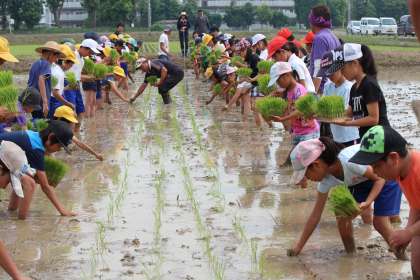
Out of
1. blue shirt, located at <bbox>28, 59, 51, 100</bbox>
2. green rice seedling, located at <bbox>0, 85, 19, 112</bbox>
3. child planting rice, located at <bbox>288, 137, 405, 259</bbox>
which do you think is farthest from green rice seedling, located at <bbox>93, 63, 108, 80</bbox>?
child planting rice, located at <bbox>288, 137, 405, 259</bbox>

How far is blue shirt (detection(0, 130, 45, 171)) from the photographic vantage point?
6.45m

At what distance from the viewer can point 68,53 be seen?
10.1 m

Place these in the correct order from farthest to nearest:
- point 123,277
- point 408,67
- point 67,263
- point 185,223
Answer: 1. point 408,67
2. point 185,223
3. point 67,263
4. point 123,277

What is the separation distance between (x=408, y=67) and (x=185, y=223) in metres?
20.8

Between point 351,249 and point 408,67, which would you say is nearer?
point 351,249

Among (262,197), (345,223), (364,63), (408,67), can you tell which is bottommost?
(408,67)

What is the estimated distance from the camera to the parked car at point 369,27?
156ft

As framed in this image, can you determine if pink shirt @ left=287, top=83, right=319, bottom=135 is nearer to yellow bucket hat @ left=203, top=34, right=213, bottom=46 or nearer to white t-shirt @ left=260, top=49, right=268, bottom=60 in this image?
white t-shirt @ left=260, top=49, right=268, bottom=60

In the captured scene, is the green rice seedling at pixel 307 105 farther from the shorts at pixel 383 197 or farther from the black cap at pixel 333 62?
the shorts at pixel 383 197

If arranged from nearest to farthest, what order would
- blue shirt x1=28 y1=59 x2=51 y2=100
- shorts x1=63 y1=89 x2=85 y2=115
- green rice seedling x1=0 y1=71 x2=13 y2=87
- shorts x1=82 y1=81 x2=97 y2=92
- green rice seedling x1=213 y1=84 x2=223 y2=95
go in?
green rice seedling x1=0 y1=71 x2=13 y2=87 < blue shirt x1=28 y1=59 x2=51 y2=100 < shorts x1=63 y1=89 x2=85 y2=115 < shorts x1=82 y1=81 x2=97 y2=92 < green rice seedling x1=213 y1=84 x2=223 y2=95

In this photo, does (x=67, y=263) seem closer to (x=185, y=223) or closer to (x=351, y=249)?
(x=185, y=223)

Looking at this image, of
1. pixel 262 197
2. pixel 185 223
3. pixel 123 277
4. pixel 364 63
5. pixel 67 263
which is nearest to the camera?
pixel 123 277

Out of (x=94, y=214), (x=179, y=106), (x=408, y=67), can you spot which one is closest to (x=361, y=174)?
(x=94, y=214)

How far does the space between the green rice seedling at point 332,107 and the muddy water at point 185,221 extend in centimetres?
85
